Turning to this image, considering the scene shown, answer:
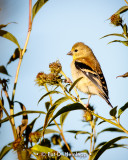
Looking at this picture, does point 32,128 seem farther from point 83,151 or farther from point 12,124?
point 83,151

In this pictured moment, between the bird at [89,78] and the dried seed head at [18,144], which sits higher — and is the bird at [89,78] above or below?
above

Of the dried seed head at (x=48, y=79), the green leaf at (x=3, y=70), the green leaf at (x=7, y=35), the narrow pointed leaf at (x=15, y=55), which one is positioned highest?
the green leaf at (x=7, y=35)

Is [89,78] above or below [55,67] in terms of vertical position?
below

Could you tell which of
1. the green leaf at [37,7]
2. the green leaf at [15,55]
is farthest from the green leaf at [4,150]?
the green leaf at [37,7]

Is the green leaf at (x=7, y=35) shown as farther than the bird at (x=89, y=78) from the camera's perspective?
No

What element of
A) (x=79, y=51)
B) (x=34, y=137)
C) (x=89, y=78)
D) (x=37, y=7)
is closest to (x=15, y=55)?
(x=37, y=7)

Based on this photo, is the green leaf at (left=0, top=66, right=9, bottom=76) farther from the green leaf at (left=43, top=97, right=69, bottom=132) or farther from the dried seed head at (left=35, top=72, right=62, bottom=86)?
the green leaf at (left=43, top=97, right=69, bottom=132)

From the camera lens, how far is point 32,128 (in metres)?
1.81

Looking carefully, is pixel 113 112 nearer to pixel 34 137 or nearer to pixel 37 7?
pixel 34 137

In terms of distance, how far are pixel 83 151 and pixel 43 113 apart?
55cm

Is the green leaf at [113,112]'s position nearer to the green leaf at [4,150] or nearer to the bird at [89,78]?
the green leaf at [4,150]

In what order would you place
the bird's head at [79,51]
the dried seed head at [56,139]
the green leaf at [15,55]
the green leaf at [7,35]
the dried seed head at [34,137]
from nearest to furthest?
the dried seed head at [34,137], the green leaf at [7,35], the dried seed head at [56,139], the green leaf at [15,55], the bird's head at [79,51]

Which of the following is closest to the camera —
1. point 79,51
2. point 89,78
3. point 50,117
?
point 50,117

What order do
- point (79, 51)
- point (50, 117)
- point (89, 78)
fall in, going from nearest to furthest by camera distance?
point (50, 117)
point (89, 78)
point (79, 51)
